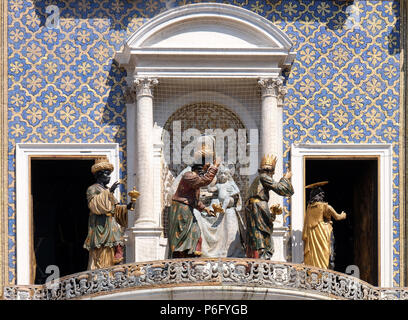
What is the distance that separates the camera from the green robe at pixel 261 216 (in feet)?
109

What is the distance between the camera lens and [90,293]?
106 feet

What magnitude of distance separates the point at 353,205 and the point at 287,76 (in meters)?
2.72

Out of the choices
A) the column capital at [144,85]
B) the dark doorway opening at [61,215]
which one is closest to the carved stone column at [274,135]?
the column capital at [144,85]

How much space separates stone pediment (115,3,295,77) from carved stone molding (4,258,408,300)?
3.42m

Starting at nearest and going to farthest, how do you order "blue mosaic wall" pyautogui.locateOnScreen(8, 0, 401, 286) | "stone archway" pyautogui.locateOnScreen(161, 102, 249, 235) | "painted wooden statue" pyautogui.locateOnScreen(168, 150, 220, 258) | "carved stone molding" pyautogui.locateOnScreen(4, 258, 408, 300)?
"carved stone molding" pyautogui.locateOnScreen(4, 258, 408, 300)
"painted wooden statue" pyautogui.locateOnScreen(168, 150, 220, 258)
"blue mosaic wall" pyautogui.locateOnScreen(8, 0, 401, 286)
"stone archway" pyautogui.locateOnScreen(161, 102, 249, 235)

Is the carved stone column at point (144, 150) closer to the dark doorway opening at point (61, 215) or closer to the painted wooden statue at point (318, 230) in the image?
the dark doorway opening at point (61, 215)

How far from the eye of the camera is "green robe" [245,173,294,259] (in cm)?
3331

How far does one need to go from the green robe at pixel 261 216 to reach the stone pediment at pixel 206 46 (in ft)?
6.52

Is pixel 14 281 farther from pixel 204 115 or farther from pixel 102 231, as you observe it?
pixel 204 115

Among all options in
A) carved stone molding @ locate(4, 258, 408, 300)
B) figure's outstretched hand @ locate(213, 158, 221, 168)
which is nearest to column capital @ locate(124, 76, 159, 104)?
figure's outstretched hand @ locate(213, 158, 221, 168)

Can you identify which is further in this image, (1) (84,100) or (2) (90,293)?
(1) (84,100)

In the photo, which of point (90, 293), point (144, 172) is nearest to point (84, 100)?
point (144, 172)

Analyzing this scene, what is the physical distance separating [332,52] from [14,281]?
610 centimetres

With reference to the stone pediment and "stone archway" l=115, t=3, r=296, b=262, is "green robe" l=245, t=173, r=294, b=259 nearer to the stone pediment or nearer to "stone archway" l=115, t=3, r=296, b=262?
"stone archway" l=115, t=3, r=296, b=262
